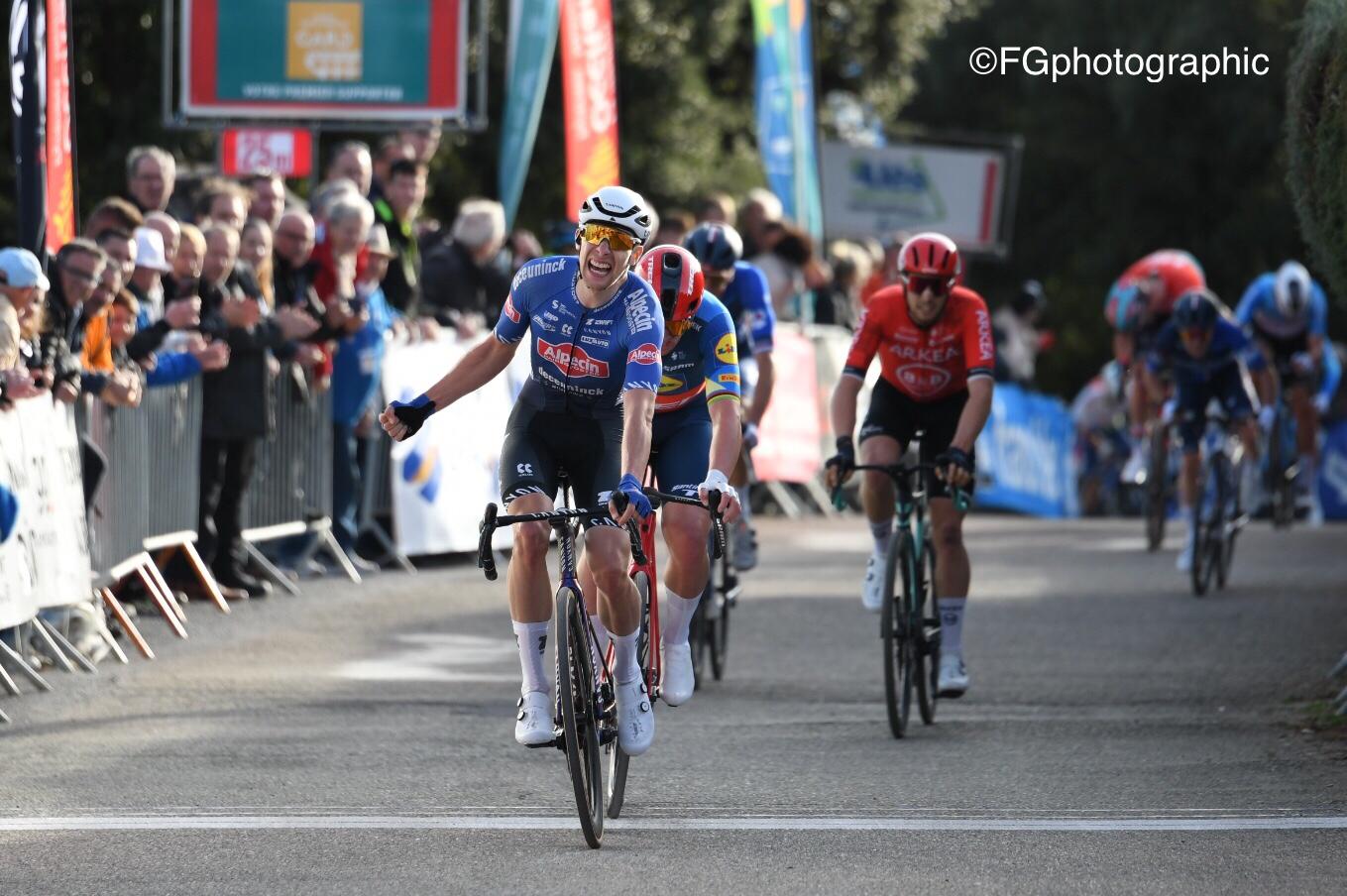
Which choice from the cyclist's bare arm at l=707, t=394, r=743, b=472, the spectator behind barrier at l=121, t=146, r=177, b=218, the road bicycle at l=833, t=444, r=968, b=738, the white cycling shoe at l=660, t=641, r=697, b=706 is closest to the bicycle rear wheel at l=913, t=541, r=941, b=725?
the road bicycle at l=833, t=444, r=968, b=738

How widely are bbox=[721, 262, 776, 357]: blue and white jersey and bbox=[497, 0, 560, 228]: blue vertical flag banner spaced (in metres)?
7.91

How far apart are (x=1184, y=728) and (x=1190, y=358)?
23.2 feet

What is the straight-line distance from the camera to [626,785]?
29.1 feet

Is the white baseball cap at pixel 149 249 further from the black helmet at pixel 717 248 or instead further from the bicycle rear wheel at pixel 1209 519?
the bicycle rear wheel at pixel 1209 519

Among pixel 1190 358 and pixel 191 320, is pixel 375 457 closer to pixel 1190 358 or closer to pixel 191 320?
pixel 191 320

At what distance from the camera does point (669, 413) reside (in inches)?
385

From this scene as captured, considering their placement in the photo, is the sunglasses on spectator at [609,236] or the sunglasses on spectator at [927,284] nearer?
the sunglasses on spectator at [609,236]

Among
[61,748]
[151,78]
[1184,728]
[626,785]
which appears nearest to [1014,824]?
[626,785]

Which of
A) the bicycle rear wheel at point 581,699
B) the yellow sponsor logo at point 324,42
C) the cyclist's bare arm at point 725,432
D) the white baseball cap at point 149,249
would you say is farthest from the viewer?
the yellow sponsor logo at point 324,42

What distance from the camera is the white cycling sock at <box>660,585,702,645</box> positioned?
9219 millimetres

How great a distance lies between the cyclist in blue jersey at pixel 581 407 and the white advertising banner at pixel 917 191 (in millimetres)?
30354

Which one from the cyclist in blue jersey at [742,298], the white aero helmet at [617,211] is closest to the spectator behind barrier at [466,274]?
the cyclist in blue jersey at [742,298]

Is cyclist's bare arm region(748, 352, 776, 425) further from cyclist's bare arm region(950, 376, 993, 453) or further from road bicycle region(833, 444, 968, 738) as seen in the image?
cyclist's bare arm region(950, 376, 993, 453)

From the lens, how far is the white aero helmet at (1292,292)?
830 inches
